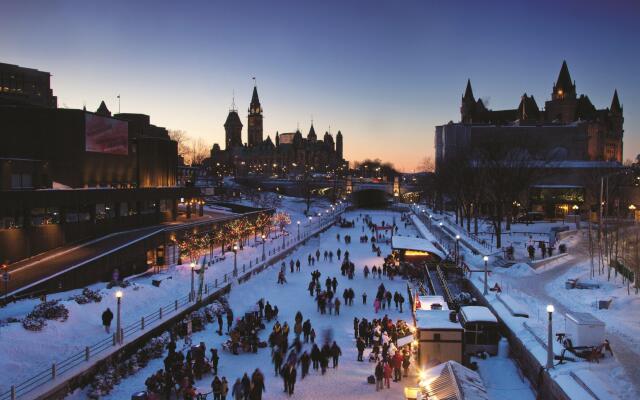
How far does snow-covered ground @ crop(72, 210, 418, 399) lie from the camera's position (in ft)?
49.0

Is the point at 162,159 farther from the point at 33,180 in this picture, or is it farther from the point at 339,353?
the point at 339,353

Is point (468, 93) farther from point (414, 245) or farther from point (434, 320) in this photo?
point (434, 320)

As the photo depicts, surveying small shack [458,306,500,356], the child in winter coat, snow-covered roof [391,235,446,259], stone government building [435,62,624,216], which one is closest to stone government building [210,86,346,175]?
stone government building [435,62,624,216]

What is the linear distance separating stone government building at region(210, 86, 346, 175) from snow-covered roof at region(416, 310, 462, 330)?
13298cm

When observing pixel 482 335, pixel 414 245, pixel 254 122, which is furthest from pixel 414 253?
pixel 254 122

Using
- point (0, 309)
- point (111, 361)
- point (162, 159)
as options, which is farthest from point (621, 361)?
point (162, 159)

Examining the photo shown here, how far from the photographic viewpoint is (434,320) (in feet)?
54.8

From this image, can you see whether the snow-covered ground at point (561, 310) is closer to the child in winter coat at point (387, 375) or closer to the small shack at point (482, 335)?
the small shack at point (482, 335)

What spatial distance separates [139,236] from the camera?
31.3 m

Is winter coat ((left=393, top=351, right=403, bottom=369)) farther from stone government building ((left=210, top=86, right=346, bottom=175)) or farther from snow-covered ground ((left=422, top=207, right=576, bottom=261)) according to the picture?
stone government building ((left=210, top=86, right=346, bottom=175))

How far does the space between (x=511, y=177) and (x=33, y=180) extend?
116ft

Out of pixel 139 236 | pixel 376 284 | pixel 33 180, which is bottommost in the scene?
pixel 376 284

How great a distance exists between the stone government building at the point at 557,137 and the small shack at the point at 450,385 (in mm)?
48853

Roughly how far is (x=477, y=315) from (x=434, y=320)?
8.84ft
